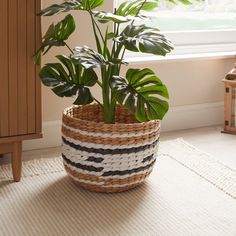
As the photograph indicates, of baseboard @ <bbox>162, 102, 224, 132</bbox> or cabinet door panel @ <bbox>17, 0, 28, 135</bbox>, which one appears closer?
cabinet door panel @ <bbox>17, 0, 28, 135</bbox>

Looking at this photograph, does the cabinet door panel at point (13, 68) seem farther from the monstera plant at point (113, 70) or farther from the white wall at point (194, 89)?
the white wall at point (194, 89)

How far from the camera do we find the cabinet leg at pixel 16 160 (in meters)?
2.05

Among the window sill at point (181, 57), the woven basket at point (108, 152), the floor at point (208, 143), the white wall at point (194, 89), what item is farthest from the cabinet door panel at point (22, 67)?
the window sill at point (181, 57)

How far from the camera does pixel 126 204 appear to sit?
6.27 feet

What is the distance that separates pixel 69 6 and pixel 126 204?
772 millimetres

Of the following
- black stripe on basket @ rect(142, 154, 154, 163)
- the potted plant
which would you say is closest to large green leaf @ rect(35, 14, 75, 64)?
the potted plant

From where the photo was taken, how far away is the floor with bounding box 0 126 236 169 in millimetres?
2428

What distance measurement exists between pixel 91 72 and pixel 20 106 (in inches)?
12.1

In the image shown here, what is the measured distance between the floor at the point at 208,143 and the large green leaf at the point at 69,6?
0.79 m

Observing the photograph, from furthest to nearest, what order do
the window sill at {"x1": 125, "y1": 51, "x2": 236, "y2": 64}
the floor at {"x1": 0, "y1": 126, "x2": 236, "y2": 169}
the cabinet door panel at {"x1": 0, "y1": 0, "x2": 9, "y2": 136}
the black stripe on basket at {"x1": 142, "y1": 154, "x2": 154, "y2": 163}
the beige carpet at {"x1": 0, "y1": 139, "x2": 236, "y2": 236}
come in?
the window sill at {"x1": 125, "y1": 51, "x2": 236, "y2": 64} → the floor at {"x1": 0, "y1": 126, "x2": 236, "y2": 169} → the black stripe on basket at {"x1": 142, "y1": 154, "x2": 154, "y2": 163} → the cabinet door panel at {"x1": 0, "y1": 0, "x2": 9, "y2": 136} → the beige carpet at {"x1": 0, "y1": 139, "x2": 236, "y2": 236}

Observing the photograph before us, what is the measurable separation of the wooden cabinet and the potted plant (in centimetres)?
5

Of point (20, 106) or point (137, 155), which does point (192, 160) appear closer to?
point (137, 155)

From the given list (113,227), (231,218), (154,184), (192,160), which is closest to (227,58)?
(192,160)

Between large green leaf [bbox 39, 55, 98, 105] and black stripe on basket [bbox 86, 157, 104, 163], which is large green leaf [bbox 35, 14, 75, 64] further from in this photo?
Result: black stripe on basket [bbox 86, 157, 104, 163]
